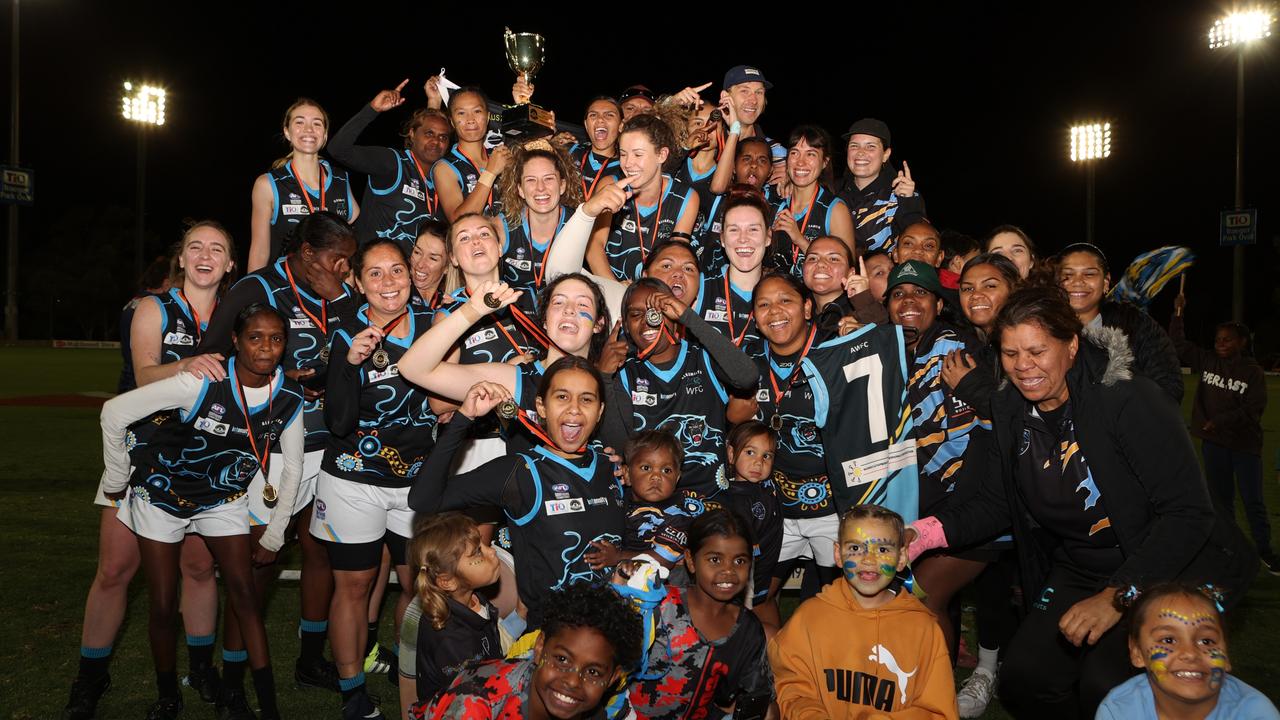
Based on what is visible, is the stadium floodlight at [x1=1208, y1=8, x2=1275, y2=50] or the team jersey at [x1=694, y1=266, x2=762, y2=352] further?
the stadium floodlight at [x1=1208, y1=8, x2=1275, y2=50]

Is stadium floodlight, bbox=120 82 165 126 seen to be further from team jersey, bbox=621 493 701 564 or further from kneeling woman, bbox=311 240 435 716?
team jersey, bbox=621 493 701 564

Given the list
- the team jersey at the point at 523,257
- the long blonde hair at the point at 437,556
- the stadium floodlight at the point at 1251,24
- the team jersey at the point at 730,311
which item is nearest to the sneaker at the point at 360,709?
the long blonde hair at the point at 437,556

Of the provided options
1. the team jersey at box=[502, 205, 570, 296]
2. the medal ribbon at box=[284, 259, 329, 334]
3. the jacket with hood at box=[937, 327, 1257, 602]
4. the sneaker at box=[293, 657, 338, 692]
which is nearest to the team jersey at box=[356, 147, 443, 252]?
the medal ribbon at box=[284, 259, 329, 334]

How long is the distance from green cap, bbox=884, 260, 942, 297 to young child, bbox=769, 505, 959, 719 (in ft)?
5.62

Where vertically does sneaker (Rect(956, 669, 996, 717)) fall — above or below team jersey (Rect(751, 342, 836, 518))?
below

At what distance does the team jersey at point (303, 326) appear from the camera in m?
5.76

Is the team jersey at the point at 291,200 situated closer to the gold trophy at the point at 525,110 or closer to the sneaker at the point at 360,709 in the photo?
the gold trophy at the point at 525,110

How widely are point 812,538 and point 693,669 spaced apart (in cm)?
137

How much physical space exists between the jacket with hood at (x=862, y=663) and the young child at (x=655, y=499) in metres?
0.73

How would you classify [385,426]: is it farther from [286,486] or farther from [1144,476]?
[1144,476]

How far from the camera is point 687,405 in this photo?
488 centimetres

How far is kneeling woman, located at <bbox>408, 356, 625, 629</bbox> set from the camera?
163 inches

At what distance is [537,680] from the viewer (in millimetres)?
3279

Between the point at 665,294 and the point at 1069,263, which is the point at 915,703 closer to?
the point at 665,294
